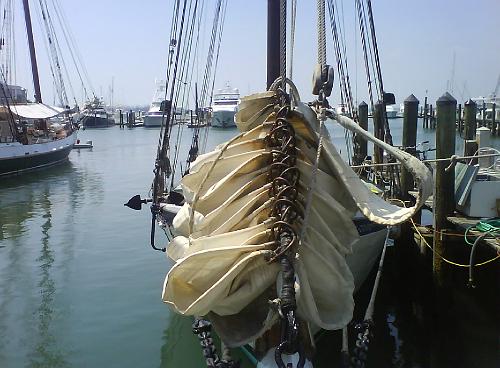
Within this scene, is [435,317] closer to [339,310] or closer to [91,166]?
[339,310]

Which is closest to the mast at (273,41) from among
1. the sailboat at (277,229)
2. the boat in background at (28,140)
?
the sailboat at (277,229)

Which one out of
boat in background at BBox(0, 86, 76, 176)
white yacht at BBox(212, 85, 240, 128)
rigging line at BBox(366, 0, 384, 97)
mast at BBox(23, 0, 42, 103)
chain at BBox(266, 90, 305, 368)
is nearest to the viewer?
chain at BBox(266, 90, 305, 368)

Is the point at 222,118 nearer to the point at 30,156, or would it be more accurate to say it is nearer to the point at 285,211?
the point at 30,156

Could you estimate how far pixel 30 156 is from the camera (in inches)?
1277

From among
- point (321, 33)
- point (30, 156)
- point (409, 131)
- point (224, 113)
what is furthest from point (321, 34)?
point (224, 113)

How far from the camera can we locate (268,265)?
12.6 feet

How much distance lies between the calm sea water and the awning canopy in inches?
571

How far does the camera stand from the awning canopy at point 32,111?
3403cm

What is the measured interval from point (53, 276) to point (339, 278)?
936cm

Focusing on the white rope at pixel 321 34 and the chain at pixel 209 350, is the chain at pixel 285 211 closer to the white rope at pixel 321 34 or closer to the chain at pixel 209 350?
the white rope at pixel 321 34

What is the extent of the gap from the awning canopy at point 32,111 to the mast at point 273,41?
29.1 metres

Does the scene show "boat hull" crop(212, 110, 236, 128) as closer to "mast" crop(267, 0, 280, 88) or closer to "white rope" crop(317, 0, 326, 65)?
"mast" crop(267, 0, 280, 88)

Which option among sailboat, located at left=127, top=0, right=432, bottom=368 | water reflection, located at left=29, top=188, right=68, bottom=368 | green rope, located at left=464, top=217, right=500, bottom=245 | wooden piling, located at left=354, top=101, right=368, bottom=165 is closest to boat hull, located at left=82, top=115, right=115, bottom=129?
wooden piling, located at left=354, top=101, right=368, bottom=165

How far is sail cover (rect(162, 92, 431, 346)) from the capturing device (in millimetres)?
3861
